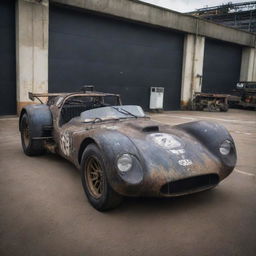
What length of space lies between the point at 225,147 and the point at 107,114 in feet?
5.84

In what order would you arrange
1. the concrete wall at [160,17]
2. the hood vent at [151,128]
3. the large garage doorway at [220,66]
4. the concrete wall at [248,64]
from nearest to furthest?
1. the hood vent at [151,128]
2. the concrete wall at [160,17]
3. the large garage doorway at [220,66]
4. the concrete wall at [248,64]

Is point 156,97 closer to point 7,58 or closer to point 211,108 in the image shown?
point 211,108

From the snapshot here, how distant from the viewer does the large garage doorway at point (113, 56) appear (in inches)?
469

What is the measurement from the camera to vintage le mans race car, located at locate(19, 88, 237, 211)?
3.09m

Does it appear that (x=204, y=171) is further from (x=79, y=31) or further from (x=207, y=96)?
(x=207, y=96)

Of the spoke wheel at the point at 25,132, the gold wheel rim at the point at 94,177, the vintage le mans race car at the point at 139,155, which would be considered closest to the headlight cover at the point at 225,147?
the vintage le mans race car at the point at 139,155

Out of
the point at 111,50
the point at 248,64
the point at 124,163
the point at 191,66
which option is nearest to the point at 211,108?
the point at 191,66

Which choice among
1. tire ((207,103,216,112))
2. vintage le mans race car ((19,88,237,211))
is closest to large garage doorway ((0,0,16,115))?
vintage le mans race car ((19,88,237,211))

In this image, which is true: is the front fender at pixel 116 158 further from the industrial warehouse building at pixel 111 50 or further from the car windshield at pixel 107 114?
the industrial warehouse building at pixel 111 50

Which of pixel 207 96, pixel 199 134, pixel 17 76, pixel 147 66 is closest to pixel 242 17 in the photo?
pixel 207 96

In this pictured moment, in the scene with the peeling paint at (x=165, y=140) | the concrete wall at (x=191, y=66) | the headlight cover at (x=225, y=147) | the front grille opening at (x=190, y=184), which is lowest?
the front grille opening at (x=190, y=184)

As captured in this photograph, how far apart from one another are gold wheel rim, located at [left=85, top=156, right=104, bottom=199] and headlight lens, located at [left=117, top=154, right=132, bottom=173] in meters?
0.35

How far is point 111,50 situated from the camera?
13.6 metres

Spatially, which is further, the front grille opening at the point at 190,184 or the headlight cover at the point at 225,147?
the headlight cover at the point at 225,147
